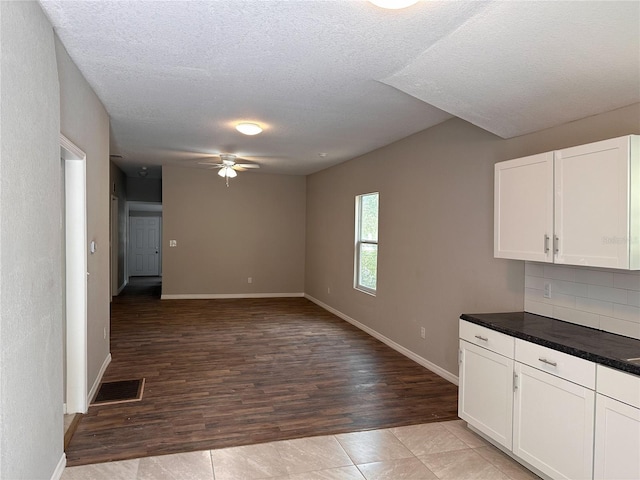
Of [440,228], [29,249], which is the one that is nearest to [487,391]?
[440,228]

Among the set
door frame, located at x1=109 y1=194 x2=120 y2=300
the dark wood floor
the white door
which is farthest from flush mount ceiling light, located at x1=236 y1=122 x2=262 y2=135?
the white door

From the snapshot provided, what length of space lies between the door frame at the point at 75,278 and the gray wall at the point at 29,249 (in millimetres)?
734

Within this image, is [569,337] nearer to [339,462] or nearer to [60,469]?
[339,462]

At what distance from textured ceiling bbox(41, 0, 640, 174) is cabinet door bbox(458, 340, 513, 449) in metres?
1.70

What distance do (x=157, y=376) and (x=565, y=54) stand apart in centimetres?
407

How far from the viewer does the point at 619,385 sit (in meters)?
1.92

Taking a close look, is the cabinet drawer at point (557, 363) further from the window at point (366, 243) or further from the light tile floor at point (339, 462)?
the window at point (366, 243)

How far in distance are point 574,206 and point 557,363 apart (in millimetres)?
912

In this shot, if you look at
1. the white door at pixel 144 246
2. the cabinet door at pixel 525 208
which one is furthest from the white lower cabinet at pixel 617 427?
the white door at pixel 144 246

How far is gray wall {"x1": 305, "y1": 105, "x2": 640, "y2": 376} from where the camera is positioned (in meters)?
3.33

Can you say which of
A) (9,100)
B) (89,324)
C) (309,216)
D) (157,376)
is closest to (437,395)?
(157,376)

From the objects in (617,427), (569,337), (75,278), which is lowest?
(617,427)

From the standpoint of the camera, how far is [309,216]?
8.73 metres

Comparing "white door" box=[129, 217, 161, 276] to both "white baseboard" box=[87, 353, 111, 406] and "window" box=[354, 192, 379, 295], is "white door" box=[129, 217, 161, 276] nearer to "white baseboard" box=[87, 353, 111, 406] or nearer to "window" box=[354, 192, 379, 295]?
"window" box=[354, 192, 379, 295]
